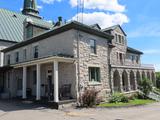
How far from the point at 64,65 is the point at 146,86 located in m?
12.4

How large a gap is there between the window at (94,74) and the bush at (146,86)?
322 inches

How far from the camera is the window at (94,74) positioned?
20.6m

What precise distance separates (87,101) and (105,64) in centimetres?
571

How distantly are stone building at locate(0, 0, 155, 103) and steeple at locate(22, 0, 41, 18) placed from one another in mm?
25166

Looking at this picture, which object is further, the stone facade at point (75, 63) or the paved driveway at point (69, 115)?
the stone facade at point (75, 63)

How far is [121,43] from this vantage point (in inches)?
1283

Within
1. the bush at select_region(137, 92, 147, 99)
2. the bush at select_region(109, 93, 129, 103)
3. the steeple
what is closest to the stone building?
the bush at select_region(109, 93, 129, 103)

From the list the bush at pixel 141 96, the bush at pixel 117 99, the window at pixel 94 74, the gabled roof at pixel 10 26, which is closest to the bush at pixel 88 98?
the window at pixel 94 74

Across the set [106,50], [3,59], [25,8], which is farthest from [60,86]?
[25,8]

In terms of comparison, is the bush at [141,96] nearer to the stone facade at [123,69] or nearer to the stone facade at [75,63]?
the stone facade at [123,69]

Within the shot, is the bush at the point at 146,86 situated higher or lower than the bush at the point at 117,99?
higher

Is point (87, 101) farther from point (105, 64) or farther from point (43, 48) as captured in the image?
point (43, 48)

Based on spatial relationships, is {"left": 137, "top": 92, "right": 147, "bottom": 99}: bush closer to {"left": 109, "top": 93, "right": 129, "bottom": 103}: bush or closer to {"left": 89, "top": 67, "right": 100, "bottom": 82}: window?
{"left": 109, "top": 93, "right": 129, "bottom": 103}: bush

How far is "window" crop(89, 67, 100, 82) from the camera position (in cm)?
2058
